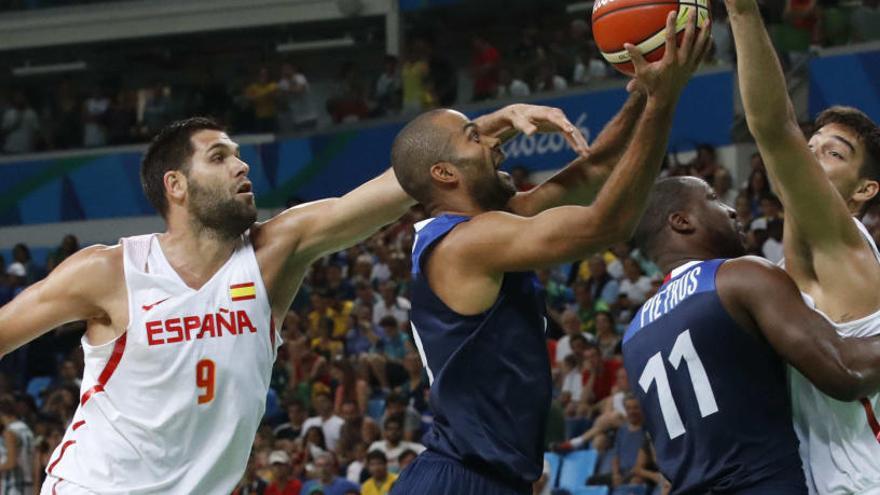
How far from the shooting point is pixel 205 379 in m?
4.98

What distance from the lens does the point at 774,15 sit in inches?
604

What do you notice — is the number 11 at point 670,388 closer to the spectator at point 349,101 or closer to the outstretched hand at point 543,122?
the outstretched hand at point 543,122

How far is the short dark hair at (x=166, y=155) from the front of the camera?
208 inches

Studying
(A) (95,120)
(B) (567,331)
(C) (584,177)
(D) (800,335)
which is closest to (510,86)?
(B) (567,331)

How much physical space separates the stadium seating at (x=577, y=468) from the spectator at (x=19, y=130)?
541 inches

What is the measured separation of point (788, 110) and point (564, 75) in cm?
1432

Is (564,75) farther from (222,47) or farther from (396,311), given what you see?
(222,47)

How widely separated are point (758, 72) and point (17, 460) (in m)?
11.7

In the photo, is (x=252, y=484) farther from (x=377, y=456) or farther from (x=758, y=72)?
(x=758, y=72)

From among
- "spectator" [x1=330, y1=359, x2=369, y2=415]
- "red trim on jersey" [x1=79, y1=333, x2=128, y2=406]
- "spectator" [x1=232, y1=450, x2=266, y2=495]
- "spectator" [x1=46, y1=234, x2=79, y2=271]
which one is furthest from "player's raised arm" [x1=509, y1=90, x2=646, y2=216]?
"spectator" [x1=46, y1=234, x2=79, y2=271]

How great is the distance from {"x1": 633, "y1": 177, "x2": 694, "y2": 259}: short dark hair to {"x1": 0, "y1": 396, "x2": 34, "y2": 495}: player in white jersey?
10861mm

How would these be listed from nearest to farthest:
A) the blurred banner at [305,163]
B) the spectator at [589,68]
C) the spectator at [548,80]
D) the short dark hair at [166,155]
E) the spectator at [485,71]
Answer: the short dark hair at [166,155] → the blurred banner at [305,163] → the spectator at [589,68] → the spectator at [548,80] → the spectator at [485,71]

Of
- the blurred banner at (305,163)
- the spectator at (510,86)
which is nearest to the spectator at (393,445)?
the blurred banner at (305,163)

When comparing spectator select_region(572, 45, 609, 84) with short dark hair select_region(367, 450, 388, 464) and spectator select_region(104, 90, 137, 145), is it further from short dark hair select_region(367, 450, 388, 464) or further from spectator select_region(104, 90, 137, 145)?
spectator select_region(104, 90, 137, 145)
